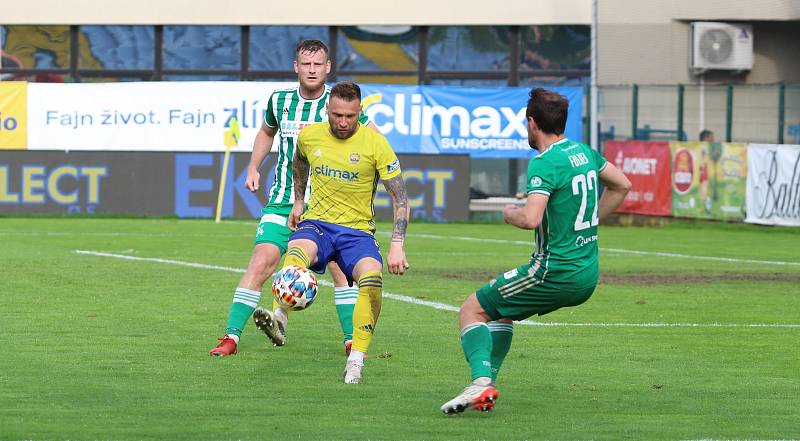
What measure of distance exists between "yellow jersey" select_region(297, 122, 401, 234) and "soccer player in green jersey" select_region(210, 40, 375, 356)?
95 centimetres

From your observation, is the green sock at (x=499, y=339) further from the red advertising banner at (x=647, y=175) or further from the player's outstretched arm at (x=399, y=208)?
the red advertising banner at (x=647, y=175)

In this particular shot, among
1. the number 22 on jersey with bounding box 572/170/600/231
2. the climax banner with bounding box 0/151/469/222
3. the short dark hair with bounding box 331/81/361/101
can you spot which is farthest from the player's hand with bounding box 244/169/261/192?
the climax banner with bounding box 0/151/469/222

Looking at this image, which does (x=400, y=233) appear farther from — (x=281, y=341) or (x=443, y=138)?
(x=443, y=138)

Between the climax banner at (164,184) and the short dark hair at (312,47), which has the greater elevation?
the short dark hair at (312,47)

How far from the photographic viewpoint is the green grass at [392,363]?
827cm

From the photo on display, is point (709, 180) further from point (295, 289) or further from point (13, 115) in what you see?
point (295, 289)

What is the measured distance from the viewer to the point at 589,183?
8547mm

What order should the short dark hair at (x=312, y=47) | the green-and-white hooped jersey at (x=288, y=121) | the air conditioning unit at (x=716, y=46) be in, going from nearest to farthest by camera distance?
the short dark hair at (x=312, y=47), the green-and-white hooped jersey at (x=288, y=121), the air conditioning unit at (x=716, y=46)

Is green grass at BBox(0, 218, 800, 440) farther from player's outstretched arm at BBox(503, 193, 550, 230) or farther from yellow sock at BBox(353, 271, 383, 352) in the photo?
player's outstretched arm at BBox(503, 193, 550, 230)

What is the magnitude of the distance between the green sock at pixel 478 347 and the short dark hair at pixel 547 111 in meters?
1.12

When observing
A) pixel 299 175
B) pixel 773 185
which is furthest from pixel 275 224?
pixel 773 185

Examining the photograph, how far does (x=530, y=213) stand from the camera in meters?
8.24

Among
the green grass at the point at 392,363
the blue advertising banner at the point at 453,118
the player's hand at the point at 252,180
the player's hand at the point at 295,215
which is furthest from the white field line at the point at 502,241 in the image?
the player's hand at the point at 295,215

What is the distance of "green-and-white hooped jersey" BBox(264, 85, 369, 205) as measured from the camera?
37.1 feet
